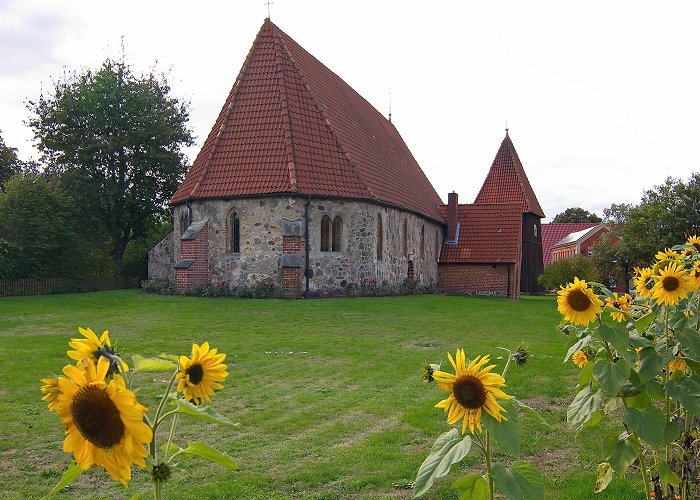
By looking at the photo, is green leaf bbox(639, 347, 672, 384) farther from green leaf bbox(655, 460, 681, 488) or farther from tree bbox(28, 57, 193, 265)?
tree bbox(28, 57, 193, 265)

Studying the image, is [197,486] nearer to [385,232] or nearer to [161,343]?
[161,343]

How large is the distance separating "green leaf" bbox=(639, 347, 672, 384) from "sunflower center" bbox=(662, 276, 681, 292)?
1.15ft

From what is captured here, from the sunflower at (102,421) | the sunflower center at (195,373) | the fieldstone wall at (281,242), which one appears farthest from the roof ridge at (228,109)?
the sunflower at (102,421)

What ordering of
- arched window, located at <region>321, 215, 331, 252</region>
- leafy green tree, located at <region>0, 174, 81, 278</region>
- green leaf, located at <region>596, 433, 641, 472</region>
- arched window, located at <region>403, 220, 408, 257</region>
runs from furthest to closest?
arched window, located at <region>403, 220, 408, 257</region>
leafy green tree, located at <region>0, 174, 81, 278</region>
arched window, located at <region>321, 215, 331, 252</region>
green leaf, located at <region>596, 433, 641, 472</region>

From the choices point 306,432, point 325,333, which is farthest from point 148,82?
point 306,432

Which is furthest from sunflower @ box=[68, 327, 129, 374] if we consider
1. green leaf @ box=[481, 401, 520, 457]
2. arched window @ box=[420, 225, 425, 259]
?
arched window @ box=[420, 225, 425, 259]

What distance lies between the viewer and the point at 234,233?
72.4ft

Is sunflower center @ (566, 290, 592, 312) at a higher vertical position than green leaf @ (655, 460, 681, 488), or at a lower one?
higher

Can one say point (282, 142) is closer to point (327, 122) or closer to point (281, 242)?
point (327, 122)

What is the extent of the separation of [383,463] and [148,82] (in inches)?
1277

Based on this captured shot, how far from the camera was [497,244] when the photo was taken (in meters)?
29.8

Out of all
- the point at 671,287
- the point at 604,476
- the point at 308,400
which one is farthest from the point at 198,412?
the point at 308,400

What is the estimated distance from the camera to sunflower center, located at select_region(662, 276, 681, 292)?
3182 millimetres

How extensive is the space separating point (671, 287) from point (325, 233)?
19205mm
